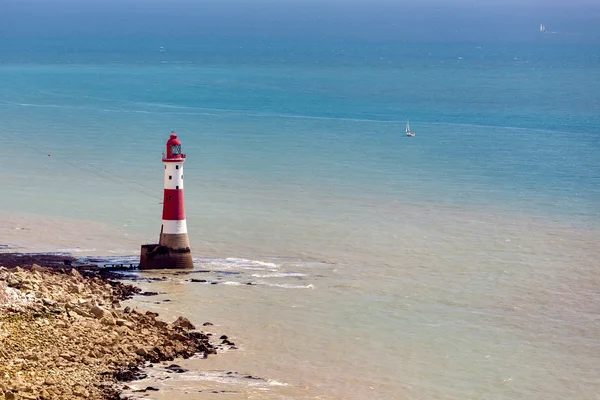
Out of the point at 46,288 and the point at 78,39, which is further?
the point at 78,39

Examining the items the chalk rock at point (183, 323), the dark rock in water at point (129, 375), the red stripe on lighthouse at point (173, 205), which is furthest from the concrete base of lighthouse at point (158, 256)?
the dark rock in water at point (129, 375)

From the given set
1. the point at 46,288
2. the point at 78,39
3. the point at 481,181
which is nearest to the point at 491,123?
the point at 481,181

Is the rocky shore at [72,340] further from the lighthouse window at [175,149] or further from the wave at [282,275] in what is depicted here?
the wave at [282,275]

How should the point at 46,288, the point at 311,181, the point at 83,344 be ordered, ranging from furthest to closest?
the point at 311,181 < the point at 46,288 < the point at 83,344

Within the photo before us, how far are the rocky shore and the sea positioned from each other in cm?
52

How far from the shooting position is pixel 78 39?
163 metres

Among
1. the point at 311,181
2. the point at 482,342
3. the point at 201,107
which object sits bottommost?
the point at 482,342

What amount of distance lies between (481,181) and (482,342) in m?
21.4

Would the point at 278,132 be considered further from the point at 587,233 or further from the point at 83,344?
the point at 83,344

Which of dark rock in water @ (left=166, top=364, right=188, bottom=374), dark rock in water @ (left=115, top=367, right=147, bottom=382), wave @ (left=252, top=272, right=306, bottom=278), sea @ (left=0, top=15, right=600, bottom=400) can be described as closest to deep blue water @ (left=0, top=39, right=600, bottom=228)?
sea @ (left=0, top=15, right=600, bottom=400)

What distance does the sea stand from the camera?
2092 centimetres

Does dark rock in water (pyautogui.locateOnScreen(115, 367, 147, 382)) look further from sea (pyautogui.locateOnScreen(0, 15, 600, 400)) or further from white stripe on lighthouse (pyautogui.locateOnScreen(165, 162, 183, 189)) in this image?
white stripe on lighthouse (pyautogui.locateOnScreen(165, 162, 183, 189))

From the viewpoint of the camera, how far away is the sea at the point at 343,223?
2092 cm

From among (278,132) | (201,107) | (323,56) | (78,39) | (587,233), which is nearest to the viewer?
(587,233)
